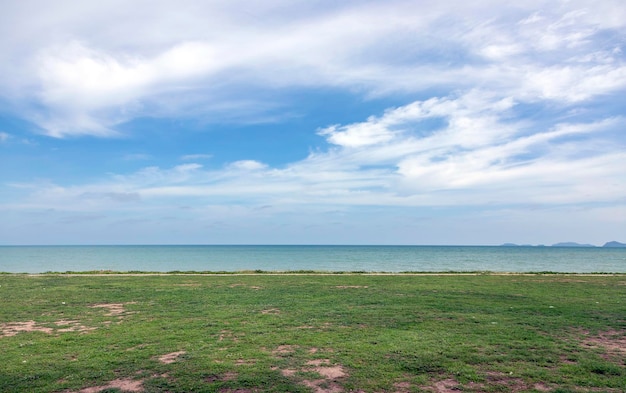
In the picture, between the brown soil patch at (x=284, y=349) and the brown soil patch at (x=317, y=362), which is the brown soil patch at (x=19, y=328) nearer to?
the brown soil patch at (x=284, y=349)

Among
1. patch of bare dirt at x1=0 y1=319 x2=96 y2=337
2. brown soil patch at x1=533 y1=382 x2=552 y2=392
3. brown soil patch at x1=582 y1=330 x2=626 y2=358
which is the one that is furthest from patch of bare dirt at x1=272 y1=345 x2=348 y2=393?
patch of bare dirt at x1=0 y1=319 x2=96 y2=337

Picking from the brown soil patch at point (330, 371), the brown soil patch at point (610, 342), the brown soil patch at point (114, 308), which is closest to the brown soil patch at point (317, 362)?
the brown soil patch at point (330, 371)

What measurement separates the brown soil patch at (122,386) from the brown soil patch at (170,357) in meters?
1.25

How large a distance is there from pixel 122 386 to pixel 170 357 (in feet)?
6.13

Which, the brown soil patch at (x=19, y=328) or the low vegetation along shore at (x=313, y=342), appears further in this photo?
the brown soil patch at (x=19, y=328)

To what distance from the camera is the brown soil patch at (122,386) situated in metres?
8.41

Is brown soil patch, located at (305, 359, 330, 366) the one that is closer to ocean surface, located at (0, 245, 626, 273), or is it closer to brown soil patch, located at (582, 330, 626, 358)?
brown soil patch, located at (582, 330, 626, 358)

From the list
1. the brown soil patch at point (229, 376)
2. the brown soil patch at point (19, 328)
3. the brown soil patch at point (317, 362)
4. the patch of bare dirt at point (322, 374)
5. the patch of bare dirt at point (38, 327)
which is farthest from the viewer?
the patch of bare dirt at point (38, 327)

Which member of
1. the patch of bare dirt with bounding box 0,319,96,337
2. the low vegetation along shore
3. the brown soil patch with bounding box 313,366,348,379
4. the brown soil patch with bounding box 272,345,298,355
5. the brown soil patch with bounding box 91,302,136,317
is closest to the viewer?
the low vegetation along shore

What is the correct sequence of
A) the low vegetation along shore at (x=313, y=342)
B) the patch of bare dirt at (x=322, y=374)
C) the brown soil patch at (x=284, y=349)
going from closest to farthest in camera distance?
the patch of bare dirt at (x=322, y=374)
the low vegetation along shore at (x=313, y=342)
the brown soil patch at (x=284, y=349)

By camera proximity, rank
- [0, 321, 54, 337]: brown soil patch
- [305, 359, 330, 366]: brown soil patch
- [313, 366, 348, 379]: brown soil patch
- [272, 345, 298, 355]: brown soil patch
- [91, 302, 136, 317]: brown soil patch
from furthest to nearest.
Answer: [91, 302, 136, 317]: brown soil patch → [0, 321, 54, 337]: brown soil patch → [272, 345, 298, 355]: brown soil patch → [305, 359, 330, 366]: brown soil patch → [313, 366, 348, 379]: brown soil patch

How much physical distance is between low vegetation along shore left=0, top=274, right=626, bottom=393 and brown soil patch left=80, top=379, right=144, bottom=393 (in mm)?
21

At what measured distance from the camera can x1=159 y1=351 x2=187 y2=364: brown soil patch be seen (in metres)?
10.1

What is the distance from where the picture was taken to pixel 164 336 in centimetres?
1248
